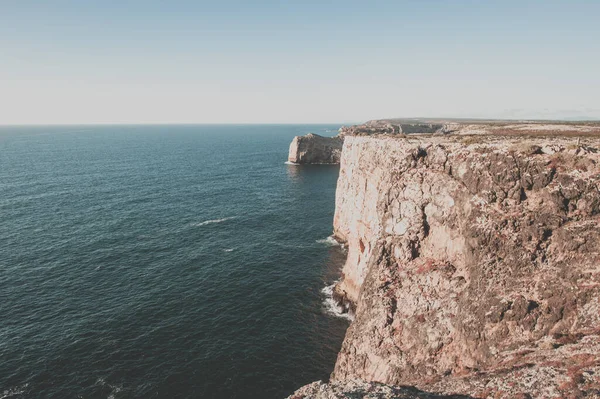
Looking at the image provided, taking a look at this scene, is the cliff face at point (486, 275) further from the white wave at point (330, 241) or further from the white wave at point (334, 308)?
the white wave at point (330, 241)

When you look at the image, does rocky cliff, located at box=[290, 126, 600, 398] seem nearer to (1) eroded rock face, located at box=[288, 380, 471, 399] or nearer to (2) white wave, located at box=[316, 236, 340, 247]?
(1) eroded rock face, located at box=[288, 380, 471, 399]

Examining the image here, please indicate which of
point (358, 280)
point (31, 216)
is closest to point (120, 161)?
point (31, 216)

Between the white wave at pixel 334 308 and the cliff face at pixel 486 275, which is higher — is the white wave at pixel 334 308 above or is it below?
below

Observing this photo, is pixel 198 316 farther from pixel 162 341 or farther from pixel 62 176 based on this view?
pixel 62 176

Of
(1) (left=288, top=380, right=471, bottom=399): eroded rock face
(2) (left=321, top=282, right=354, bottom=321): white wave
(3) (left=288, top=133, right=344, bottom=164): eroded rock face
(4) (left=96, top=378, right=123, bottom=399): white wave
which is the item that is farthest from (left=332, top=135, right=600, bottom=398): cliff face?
(3) (left=288, top=133, right=344, bottom=164): eroded rock face

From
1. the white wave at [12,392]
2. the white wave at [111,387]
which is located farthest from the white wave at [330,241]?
the white wave at [12,392]
